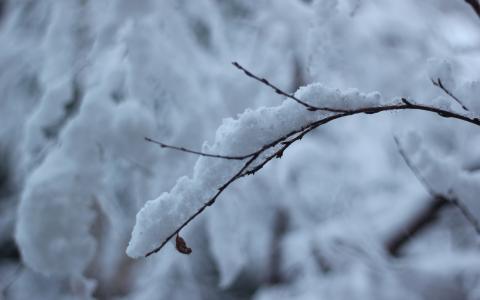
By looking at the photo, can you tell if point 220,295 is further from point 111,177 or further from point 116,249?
point 111,177

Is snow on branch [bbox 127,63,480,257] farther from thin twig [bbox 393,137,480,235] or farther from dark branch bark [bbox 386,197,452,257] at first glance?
dark branch bark [bbox 386,197,452,257]

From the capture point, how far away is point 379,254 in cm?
298

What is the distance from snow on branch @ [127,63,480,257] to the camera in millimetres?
771

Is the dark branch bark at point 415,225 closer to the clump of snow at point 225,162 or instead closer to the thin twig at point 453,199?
the thin twig at point 453,199

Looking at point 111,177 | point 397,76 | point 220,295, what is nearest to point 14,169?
point 111,177

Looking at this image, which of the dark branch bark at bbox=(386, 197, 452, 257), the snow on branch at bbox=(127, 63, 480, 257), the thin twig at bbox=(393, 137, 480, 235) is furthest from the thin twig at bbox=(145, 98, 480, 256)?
the dark branch bark at bbox=(386, 197, 452, 257)

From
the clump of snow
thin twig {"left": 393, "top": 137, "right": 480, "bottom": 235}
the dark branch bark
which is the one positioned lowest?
the dark branch bark

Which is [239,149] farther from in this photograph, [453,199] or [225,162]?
[453,199]

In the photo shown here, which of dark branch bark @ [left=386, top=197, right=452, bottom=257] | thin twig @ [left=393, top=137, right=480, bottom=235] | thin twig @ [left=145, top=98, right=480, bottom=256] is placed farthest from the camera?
dark branch bark @ [left=386, top=197, right=452, bottom=257]

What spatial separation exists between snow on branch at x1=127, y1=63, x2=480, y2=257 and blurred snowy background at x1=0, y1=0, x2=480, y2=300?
0.85 feet

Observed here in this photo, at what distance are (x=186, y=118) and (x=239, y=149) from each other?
3.63 ft

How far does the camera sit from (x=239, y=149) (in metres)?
0.80

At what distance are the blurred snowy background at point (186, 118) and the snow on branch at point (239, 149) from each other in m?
0.26

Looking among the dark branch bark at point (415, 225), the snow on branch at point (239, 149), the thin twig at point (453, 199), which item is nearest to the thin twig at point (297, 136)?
the snow on branch at point (239, 149)
